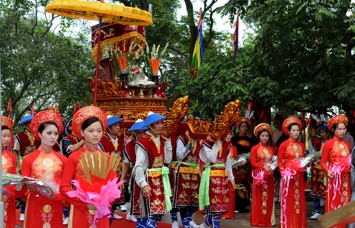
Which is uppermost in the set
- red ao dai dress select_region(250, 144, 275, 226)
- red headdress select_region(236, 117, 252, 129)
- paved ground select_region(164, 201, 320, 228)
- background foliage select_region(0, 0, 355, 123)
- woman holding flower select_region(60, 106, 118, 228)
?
background foliage select_region(0, 0, 355, 123)

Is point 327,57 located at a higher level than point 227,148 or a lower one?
higher

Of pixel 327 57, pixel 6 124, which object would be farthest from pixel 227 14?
pixel 6 124

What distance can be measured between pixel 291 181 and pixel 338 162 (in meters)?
0.91

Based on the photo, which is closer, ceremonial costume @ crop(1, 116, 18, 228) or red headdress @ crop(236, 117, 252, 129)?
ceremonial costume @ crop(1, 116, 18, 228)

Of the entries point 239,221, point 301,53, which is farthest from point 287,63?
point 239,221

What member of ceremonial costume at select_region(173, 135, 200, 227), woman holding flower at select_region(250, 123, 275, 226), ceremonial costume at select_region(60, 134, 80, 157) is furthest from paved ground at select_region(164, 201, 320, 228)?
ceremonial costume at select_region(60, 134, 80, 157)

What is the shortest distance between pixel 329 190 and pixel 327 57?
2437 mm

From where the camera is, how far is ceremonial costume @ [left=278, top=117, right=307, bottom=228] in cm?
999

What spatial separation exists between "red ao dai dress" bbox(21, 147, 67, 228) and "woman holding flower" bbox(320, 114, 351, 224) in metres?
4.07

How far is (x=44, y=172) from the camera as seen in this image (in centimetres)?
690

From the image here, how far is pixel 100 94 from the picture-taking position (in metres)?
14.9

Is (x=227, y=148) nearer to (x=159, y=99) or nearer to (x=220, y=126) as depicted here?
(x=220, y=126)

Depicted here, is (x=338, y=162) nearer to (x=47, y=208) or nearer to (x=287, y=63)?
(x=287, y=63)

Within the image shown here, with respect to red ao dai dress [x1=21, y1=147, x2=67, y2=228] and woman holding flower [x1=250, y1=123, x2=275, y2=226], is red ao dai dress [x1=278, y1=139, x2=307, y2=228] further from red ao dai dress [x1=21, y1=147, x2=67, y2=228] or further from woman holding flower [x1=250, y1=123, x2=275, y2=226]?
red ao dai dress [x1=21, y1=147, x2=67, y2=228]
